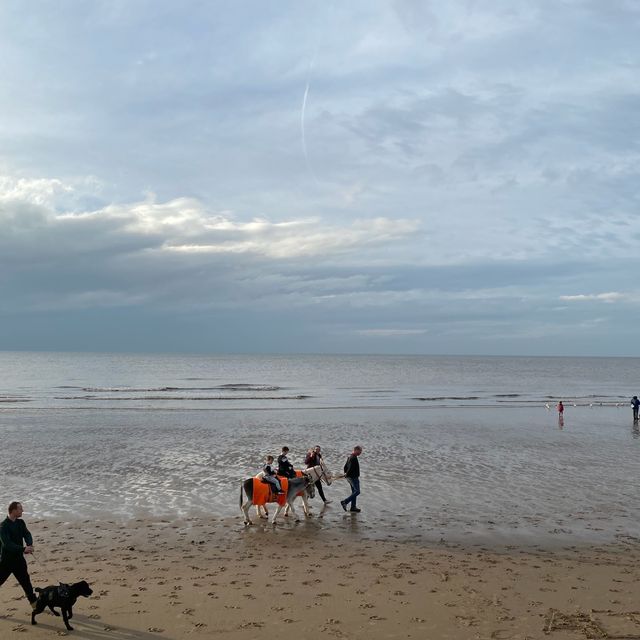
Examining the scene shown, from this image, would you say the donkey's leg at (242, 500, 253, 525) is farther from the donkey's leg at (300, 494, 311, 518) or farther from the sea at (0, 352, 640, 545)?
the donkey's leg at (300, 494, 311, 518)

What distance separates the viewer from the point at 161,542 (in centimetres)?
1234

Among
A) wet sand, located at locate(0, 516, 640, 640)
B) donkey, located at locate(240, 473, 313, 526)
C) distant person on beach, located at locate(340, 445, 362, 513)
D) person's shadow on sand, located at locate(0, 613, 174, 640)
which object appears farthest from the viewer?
distant person on beach, located at locate(340, 445, 362, 513)

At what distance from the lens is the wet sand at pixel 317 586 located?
801cm

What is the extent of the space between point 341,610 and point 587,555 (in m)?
5.69

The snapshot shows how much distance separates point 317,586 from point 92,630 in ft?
11.6

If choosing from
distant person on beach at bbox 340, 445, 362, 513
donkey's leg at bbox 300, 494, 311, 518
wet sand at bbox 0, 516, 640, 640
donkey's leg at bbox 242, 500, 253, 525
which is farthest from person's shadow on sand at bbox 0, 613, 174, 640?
distant person on beach at bbox 340, 445, 362, 513

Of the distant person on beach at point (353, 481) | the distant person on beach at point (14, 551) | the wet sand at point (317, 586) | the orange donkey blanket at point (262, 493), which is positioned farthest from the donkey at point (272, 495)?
the distant person on beach at point (14, 551)

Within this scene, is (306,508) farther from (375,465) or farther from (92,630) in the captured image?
(92,630)

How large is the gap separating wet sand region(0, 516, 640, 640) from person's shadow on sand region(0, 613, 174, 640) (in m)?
0.02

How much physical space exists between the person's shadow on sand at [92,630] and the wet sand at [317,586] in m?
0.02

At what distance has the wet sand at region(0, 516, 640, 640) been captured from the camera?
801 centimetres

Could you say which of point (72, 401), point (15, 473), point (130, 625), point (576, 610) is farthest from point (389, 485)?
A: point (72, 401)

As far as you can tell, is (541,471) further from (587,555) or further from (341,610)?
(341,610)

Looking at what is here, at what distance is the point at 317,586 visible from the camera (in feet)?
31.6
